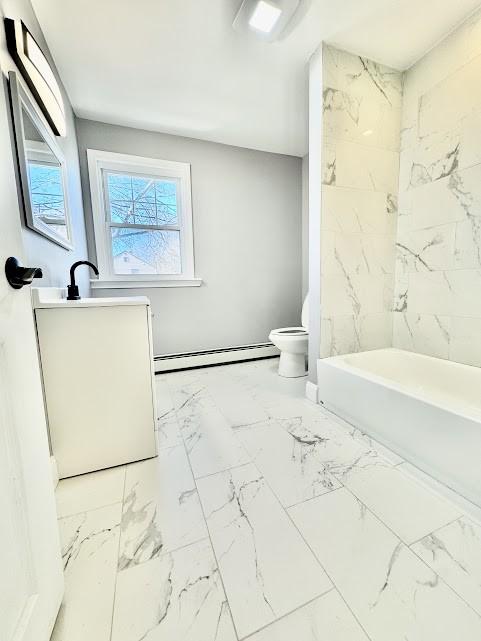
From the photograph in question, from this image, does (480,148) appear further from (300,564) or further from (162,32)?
(300,564)

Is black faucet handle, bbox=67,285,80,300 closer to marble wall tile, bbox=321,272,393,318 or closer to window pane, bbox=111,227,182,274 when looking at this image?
window pane, bbox=111,227,182,274

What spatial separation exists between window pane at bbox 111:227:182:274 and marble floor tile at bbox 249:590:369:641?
2.49 metres

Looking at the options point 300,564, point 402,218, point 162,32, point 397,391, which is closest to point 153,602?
point 300,564

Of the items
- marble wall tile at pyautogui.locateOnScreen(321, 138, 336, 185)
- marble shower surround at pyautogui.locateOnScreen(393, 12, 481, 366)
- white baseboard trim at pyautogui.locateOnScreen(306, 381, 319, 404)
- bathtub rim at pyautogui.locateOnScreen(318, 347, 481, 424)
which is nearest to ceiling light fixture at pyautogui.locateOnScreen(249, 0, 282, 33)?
marble wall tile at pyautogui.locateOnScreen(321, 138, 336, 185)

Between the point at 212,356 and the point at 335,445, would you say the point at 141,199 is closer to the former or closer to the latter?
the point at 212,356

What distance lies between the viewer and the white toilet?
2316 mm

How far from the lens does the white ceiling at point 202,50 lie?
1441mm

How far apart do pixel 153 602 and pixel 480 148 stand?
2.50 metres

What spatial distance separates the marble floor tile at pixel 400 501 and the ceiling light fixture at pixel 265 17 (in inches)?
91.5

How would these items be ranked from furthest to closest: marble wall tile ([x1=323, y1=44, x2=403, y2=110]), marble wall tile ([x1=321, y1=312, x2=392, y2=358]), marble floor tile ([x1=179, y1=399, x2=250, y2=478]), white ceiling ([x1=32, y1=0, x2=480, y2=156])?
marble wall tile ([x1=321, y1=312, x2=392, y2=358])
marble wall tile ([x1=323, y1=44, x2=403, y2=110])
white ceiling ([x1=32, y1=0, x2=480, y2=156])
marble floor tile ([x1=179, y1=399, x2=250, y2=478])

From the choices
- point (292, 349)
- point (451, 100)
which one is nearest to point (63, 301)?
point (292, 349)

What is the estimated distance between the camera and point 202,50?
1.68 meters

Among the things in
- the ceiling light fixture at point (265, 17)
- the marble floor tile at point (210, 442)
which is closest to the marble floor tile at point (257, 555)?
the marble floor tile at point (210, 442)

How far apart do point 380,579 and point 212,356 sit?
86.6 inches
